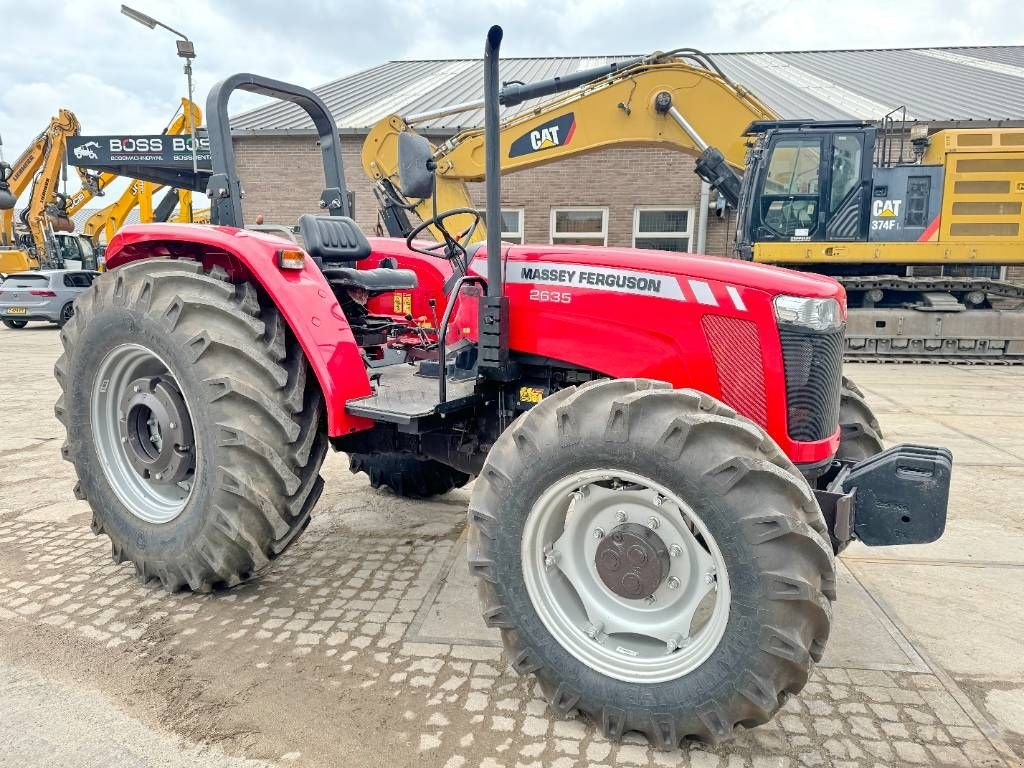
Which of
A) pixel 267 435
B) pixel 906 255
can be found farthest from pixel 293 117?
pixel 267 435

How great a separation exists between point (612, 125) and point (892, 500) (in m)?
7.68

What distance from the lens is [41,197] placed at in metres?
17.2

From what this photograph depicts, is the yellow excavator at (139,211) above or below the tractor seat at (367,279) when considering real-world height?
above

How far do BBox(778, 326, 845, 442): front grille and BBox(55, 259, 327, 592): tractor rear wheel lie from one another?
1.72 metres

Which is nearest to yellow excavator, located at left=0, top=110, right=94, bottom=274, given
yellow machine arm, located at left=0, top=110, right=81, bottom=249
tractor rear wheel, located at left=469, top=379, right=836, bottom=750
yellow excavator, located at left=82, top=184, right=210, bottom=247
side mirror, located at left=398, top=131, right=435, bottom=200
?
yellow machine arm, located at left=0, top=110, right=81, bottom=249

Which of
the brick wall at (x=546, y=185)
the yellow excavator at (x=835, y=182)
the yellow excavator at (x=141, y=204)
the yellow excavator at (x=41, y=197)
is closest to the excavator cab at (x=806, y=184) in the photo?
the yellow excavator at (x=835, y=182)

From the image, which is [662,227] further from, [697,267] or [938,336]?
[697,267]

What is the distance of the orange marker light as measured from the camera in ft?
8.82

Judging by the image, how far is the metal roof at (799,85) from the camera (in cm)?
1457

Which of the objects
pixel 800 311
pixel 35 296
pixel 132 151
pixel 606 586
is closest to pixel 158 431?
pixel 606 586

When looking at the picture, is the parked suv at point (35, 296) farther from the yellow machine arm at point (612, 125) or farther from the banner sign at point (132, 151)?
the yellow machine arm at point (612, 125)

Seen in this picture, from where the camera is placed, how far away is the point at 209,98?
9.71 feet

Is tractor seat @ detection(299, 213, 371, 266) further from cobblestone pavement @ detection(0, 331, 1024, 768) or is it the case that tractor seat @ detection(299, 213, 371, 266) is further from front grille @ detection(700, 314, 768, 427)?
front grille @ detection(700, 314, 768, 427)

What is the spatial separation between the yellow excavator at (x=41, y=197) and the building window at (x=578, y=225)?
1172cm
